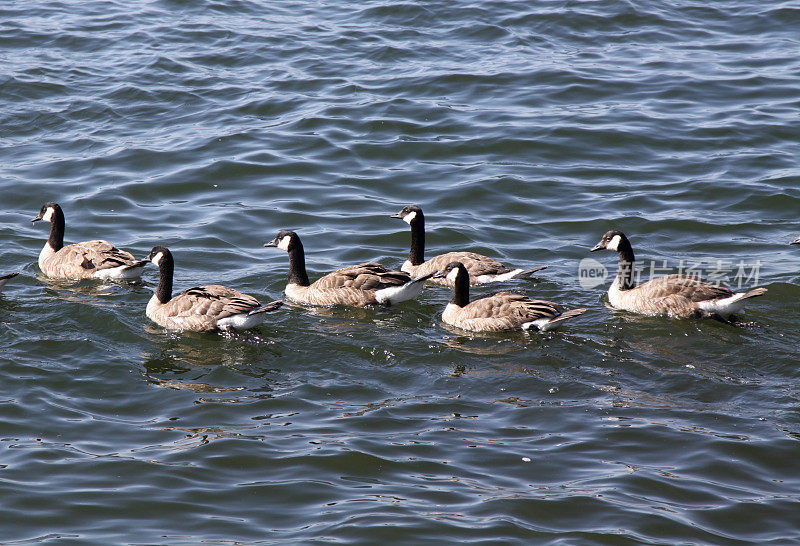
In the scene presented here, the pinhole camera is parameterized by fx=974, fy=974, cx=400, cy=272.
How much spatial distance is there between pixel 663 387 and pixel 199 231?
8.33 m

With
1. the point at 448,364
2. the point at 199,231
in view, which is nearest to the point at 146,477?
the point at 448,364

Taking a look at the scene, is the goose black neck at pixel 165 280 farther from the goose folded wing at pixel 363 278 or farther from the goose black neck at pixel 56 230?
the goose black neck at pixel 56 230

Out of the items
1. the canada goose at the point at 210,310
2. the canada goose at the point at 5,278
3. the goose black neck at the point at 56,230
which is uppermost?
the goose black neck at the point at 56,230

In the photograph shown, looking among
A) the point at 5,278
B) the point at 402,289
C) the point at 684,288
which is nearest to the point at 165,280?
the point at 5,278

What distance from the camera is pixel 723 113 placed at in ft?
67.2

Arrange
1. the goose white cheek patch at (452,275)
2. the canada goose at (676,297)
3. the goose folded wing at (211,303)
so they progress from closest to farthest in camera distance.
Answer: the goose folded wing at (211,303)
the canada goose at (676,297)
the goose white cheek patch at (452,275)

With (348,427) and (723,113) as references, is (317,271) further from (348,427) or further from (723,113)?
(723,113)

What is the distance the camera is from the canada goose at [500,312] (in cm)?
1200

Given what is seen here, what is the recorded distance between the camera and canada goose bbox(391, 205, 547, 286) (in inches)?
542

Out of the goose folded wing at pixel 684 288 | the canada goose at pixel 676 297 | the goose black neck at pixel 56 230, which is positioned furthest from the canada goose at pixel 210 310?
the goose folded wing at pixel 684 288

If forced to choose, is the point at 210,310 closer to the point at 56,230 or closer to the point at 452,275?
the point at 452,275

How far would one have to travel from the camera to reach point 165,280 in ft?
42.0

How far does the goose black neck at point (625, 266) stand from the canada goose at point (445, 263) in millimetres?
1063

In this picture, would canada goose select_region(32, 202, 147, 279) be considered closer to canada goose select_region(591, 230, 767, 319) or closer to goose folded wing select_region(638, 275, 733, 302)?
canada goose select_region(591, 230, 767, 319)
